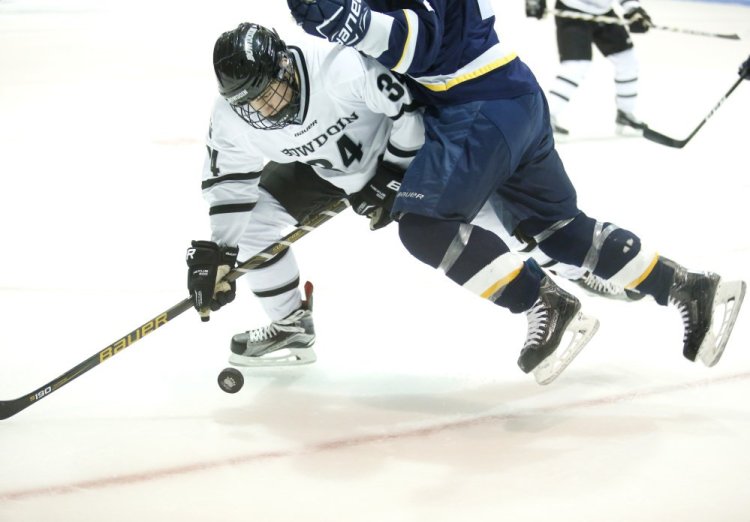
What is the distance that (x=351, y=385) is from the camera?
2.48 meters

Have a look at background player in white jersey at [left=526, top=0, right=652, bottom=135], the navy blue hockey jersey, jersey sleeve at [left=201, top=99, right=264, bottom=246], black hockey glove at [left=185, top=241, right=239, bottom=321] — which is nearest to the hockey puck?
black hockey glove at [left=185, top=241, right=239, bottom=321]

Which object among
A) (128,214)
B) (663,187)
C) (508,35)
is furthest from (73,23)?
(663,187)

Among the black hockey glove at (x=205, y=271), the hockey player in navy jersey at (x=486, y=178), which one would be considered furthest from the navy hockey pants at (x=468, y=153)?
the black hockey glove at (x=205, y=271)

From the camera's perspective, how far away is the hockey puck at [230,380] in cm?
237

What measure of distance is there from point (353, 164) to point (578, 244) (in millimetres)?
600

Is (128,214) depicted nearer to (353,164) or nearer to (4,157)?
(4,157)

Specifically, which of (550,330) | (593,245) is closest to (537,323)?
(550,330)

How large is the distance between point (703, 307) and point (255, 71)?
118cm

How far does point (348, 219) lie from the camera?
12.4ft

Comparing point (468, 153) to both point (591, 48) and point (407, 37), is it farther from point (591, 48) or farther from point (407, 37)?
point (591, 48)

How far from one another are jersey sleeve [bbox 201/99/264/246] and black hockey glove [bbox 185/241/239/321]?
5cm

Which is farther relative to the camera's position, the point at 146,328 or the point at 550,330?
the point at 146,328

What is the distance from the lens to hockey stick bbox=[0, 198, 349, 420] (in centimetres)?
226

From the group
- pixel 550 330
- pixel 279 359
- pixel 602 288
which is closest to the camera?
pixel 550 330
